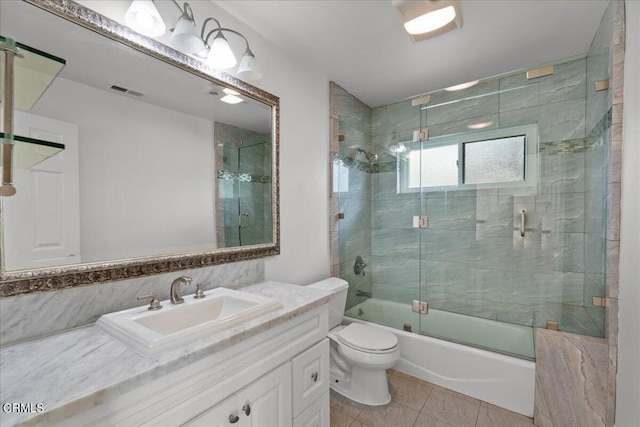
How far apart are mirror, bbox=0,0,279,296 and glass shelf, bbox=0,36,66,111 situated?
0.01 metres

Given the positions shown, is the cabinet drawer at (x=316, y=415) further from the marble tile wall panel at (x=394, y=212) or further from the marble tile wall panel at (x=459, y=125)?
the marble tile wall panel at (x=459, y=125)

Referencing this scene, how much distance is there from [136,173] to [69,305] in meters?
0.56

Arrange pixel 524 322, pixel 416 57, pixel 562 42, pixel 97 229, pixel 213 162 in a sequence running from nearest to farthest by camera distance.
A: pixel 97 229, pixel 213 162, pixel 562 42, pixel 416 57, pixel 524 322

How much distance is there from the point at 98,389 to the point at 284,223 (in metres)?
1.38

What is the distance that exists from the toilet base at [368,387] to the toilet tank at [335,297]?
0.37 m

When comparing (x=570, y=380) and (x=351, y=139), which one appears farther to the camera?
(x=351, y=139)

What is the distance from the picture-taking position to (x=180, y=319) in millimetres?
1223

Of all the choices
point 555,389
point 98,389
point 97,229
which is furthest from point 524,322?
point 97,229

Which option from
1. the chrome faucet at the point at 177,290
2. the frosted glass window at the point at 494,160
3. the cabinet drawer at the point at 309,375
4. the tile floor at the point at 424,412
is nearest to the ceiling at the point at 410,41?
the frosted glass window at the point at 494,160

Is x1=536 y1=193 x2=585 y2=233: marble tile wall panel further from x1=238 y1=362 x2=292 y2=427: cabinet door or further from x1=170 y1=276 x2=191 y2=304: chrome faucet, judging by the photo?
A: x1=170 y1=276 x2=191 y2=304: chrome faucet

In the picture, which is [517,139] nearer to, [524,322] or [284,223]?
[524,322]

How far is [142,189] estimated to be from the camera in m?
1.26

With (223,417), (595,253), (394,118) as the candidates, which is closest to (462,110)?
(394,118)

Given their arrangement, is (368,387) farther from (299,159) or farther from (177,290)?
(299,159)
